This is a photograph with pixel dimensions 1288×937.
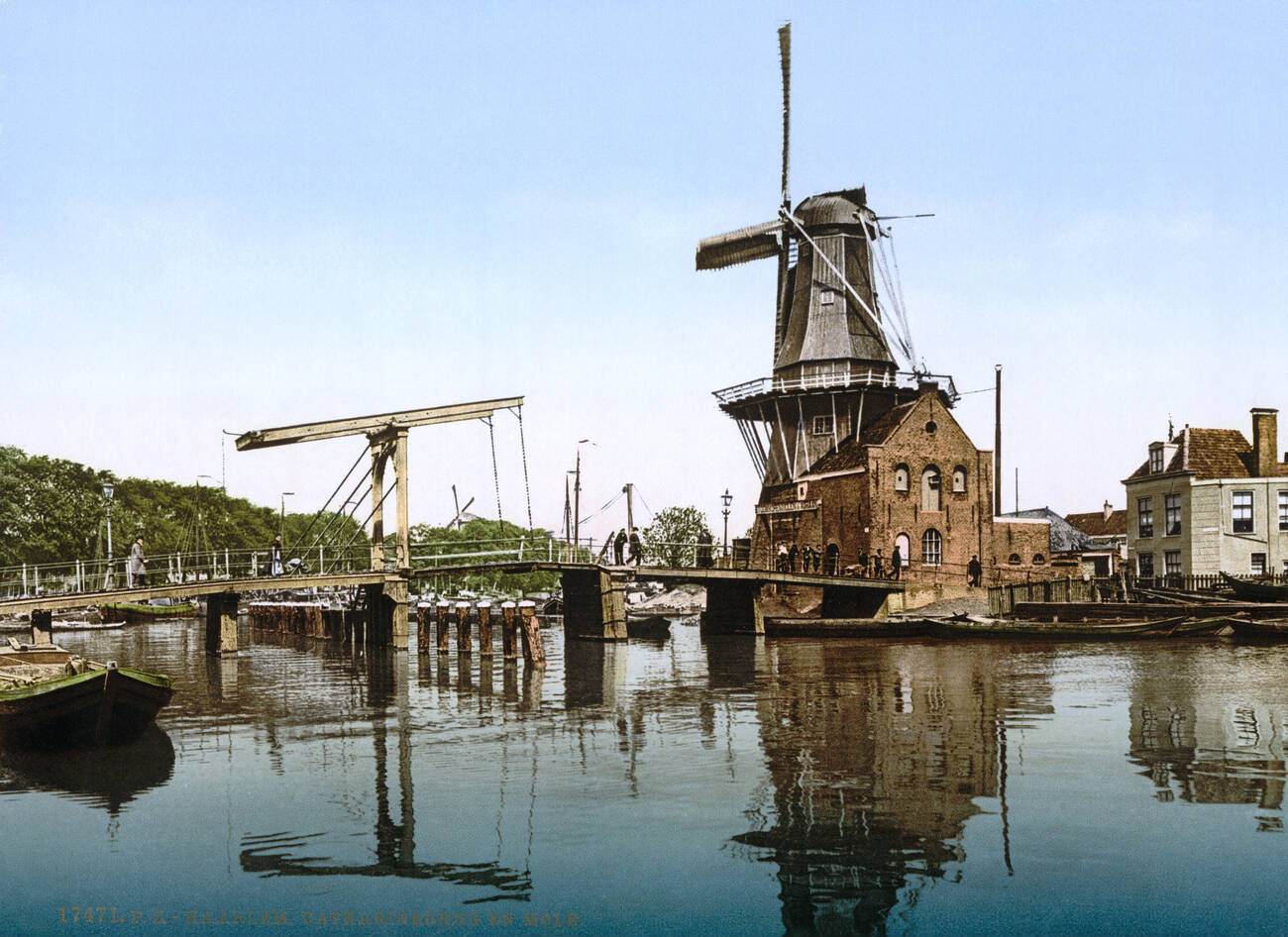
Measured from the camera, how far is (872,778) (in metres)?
14.2

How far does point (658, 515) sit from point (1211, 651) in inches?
2279

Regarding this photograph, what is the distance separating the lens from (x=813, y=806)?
12.7 meters

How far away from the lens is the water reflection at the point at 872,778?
988cm

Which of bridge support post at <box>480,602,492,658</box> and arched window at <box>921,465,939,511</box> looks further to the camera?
arched window at <box>921,465,939,511</box>

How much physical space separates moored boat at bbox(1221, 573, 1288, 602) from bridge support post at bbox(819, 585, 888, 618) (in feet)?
41.4

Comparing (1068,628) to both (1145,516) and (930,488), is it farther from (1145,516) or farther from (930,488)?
(1145,516)

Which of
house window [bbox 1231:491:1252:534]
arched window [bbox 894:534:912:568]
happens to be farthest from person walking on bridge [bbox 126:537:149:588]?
house window [bbox 1231:491:1252:534]

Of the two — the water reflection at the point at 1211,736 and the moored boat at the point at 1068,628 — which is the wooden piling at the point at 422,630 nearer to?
the moored boat at the point at 1068,628

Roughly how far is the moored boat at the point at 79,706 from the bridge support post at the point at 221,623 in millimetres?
21836

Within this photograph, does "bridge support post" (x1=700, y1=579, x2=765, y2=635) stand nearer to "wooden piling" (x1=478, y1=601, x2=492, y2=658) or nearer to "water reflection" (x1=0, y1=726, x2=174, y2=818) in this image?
"wooden piling" (x1=478, y1=601, x2=492, y2=658)

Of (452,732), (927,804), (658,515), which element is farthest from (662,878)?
(658,515)

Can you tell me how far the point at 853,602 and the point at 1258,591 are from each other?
48.2 ft

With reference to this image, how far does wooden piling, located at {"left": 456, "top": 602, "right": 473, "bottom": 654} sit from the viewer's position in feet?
120

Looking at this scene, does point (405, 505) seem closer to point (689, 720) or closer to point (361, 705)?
point (361, 705)
